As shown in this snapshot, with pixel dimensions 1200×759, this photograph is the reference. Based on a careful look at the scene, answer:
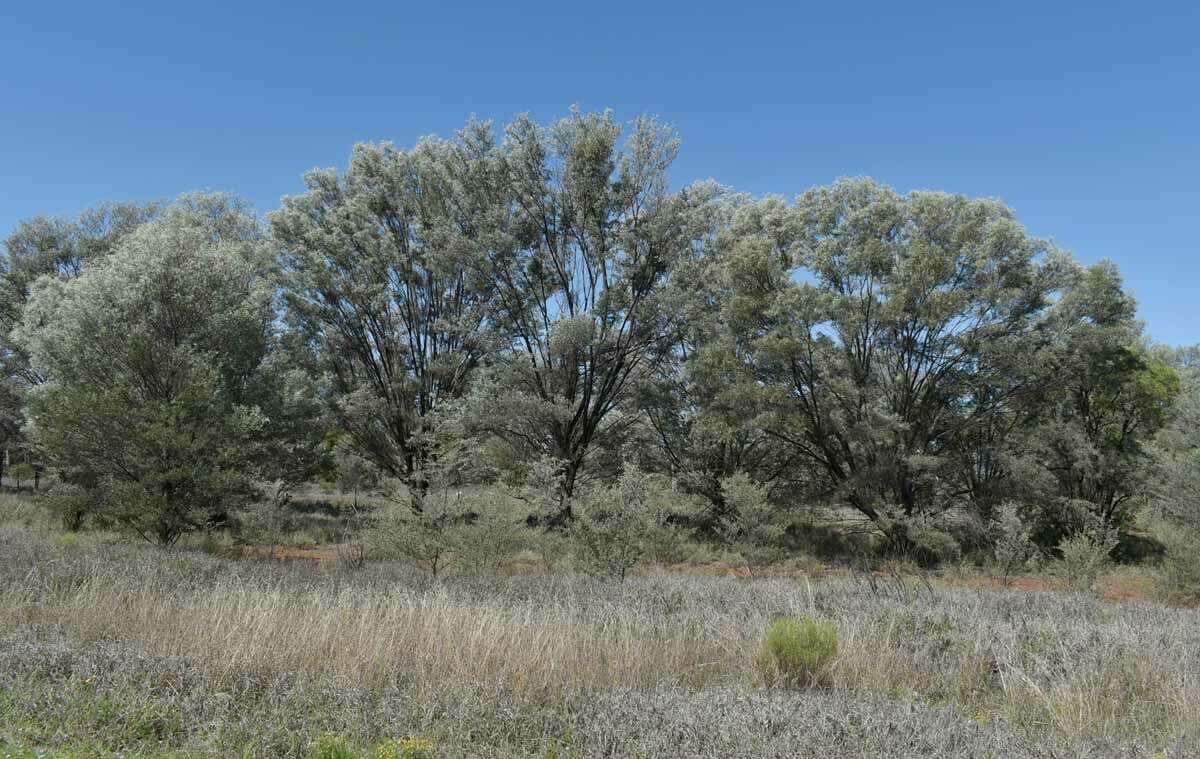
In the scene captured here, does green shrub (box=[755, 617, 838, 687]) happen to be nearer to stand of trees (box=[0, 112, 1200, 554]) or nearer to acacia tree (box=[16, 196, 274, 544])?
stand of trees (box=[0, 112, 1200, 554])

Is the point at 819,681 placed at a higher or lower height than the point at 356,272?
lower

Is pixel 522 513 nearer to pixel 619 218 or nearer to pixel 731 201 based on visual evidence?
pixel 619 218

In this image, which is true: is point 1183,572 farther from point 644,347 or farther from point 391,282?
point 391,282

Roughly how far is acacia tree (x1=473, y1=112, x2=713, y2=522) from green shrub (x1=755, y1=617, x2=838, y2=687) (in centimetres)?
1815

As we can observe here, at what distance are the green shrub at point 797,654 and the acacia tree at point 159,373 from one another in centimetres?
1443

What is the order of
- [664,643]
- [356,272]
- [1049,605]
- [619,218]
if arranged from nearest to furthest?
[664,643] → [1049,605] → [619,218] → [356,272]

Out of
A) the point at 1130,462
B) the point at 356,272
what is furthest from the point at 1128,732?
the point at 356,272

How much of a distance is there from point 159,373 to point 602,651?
18.7 metres

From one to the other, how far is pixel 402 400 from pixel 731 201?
16.8 meters

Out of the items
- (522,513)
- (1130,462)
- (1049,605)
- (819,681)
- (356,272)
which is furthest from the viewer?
(356,272)

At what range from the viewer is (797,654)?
19.0 ft

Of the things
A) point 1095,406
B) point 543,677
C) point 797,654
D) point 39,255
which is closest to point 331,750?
point 543,677

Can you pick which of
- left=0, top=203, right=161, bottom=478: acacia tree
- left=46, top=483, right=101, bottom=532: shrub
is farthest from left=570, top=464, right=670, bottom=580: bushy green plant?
Result: left=0, top=203, right=161, bottom=478: acacia tree

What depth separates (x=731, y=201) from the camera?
27.1 m
